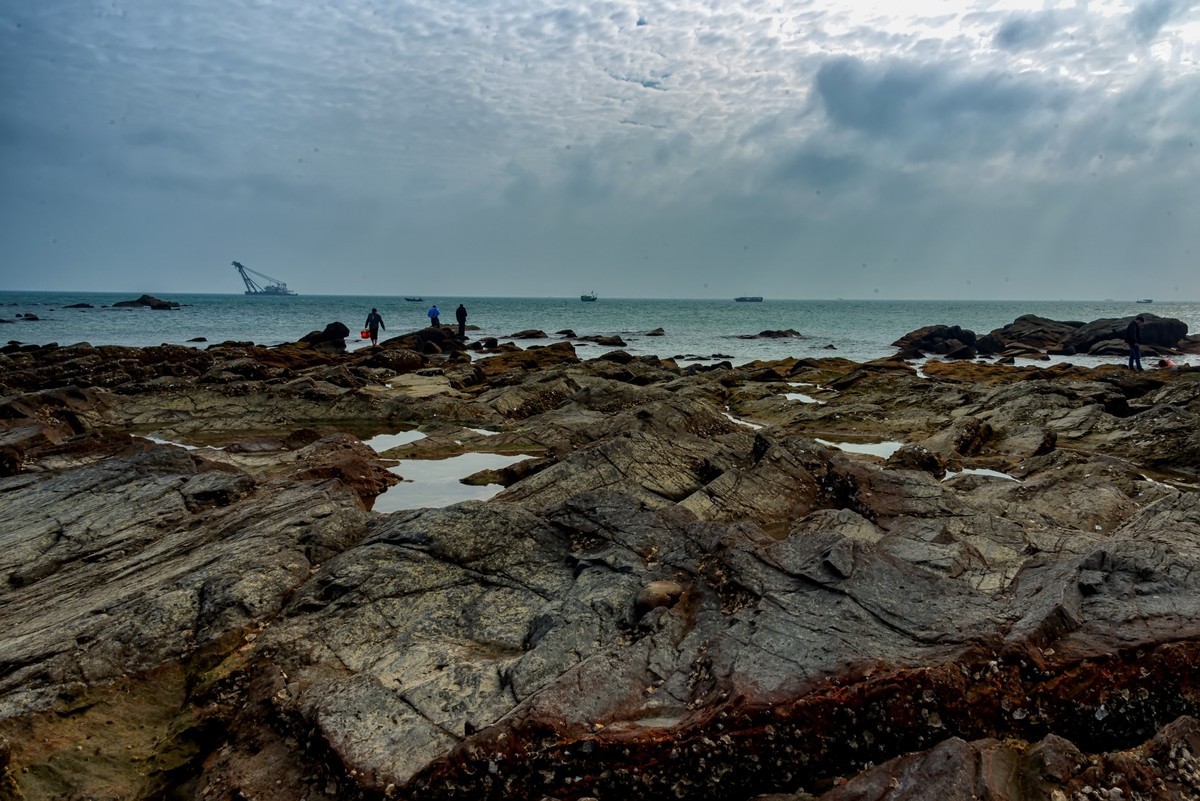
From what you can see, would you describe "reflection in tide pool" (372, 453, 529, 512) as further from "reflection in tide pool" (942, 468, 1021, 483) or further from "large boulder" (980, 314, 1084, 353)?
"large boulder" (980, 314, 1084, 353)

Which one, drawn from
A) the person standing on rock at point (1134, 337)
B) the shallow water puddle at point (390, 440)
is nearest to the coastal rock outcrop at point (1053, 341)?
the person standing on rock at point (1134, 337)

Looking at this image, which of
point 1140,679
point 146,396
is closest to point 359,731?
point 1140,679

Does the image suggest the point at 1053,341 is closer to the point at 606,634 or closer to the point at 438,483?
the point at 438,483

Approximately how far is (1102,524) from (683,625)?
9104mm

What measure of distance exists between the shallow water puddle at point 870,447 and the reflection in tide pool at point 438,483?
922 centimetres

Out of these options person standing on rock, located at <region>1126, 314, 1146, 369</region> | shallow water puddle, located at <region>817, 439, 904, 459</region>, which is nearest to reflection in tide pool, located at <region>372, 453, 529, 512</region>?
shallow water puddle, located at <region>817, 439, 904, 459</region>

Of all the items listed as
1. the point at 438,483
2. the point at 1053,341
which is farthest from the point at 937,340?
the point at 438,483

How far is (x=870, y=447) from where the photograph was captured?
64.8ft

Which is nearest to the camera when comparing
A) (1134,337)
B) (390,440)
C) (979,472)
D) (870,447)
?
(979,472)

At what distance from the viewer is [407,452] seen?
59.0ft

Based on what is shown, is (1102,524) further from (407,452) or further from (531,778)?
(407,452)

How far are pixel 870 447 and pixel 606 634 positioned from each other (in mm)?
15049

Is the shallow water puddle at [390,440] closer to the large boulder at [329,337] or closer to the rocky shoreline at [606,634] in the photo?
the rocky shoreline at [606,634]

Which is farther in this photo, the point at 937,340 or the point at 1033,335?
the point at 1033,335
